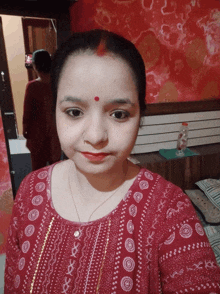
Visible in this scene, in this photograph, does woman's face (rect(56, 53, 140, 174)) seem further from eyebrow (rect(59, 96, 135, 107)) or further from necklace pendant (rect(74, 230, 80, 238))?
necklace pendant (rect(74, 230, 80, 238))

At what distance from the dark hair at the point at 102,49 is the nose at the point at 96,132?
17 centimetres

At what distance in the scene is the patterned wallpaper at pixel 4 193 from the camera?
1518 mm

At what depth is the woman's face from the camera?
0.55 meters

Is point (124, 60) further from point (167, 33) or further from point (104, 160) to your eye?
point (167, 33)

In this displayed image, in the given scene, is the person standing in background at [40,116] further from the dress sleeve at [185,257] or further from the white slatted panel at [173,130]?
the dress sleeve at [185,257]

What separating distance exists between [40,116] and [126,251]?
6.71 ft

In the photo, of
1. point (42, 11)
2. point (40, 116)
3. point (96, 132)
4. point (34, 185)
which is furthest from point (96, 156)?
point (40, 116)

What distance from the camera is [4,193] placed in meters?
1.61

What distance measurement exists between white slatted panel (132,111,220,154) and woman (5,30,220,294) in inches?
47.2

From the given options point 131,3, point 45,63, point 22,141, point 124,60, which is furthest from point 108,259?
point 22,141

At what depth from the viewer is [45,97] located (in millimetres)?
2295

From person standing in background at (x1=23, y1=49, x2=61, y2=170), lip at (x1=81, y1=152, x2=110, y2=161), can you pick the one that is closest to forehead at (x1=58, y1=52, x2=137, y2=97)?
lip at (x1=81, y1=152, x2=110, y2=161)

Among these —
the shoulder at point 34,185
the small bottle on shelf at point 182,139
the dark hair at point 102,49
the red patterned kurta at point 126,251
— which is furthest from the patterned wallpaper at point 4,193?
the small bottle on shelf at point 182,139

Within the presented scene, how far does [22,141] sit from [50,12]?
3280 millimetres
